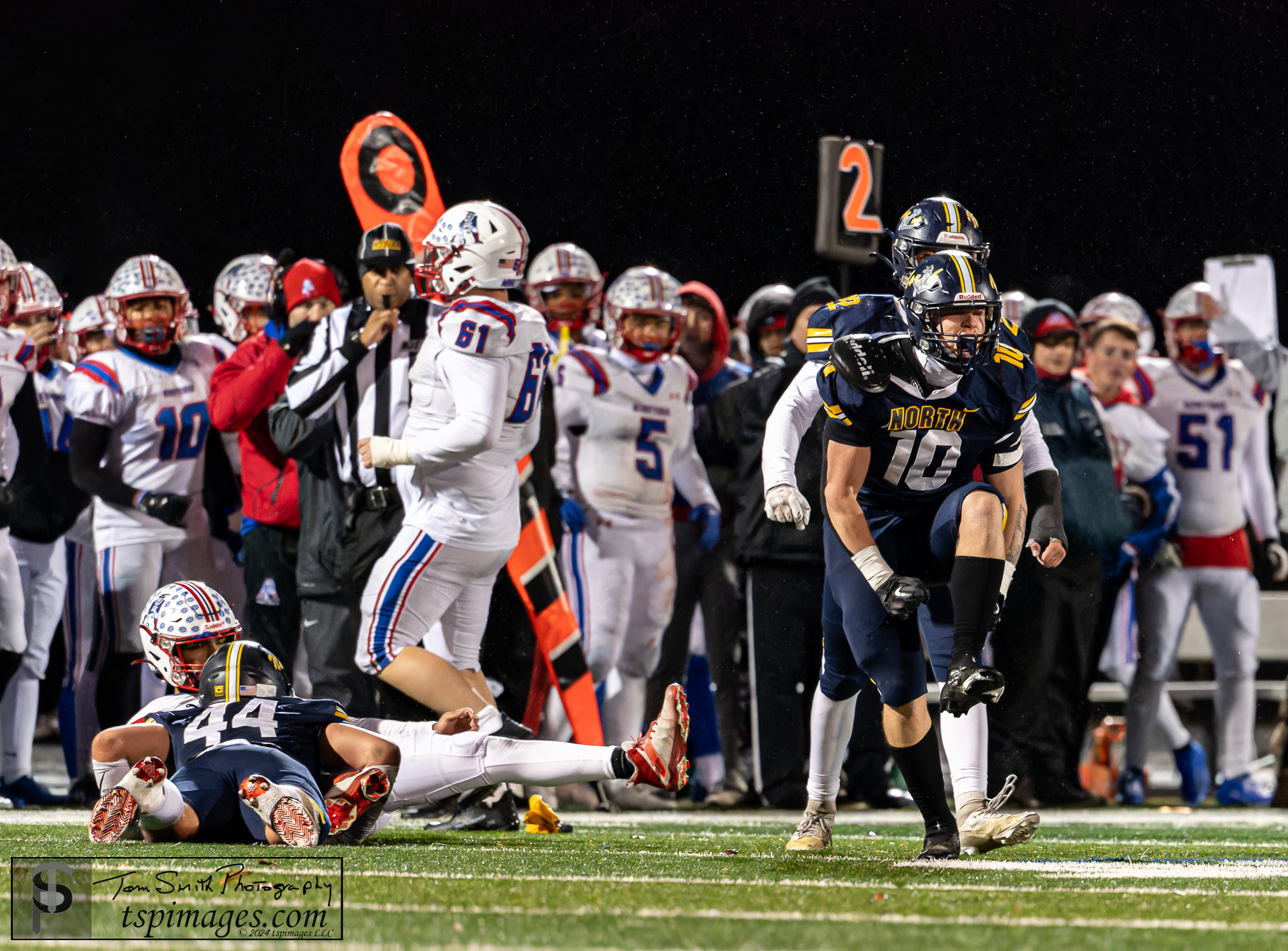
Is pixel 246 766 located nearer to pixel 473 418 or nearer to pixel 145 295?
pixel 473 418

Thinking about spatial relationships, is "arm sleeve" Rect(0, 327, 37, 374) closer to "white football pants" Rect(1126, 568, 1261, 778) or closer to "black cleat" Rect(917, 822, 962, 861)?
"black cleat" Rect(917, 822, 962, 861)

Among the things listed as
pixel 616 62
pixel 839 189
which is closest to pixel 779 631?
pixel 839 189

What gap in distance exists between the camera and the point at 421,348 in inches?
194

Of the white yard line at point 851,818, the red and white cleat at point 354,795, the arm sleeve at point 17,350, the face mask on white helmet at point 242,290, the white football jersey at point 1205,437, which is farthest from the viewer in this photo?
the white football jersey at point 1205,437

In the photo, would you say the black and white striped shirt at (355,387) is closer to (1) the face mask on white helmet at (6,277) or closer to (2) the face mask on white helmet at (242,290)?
(2) the face mask on white helmet at (242,290)

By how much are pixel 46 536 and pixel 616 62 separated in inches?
116

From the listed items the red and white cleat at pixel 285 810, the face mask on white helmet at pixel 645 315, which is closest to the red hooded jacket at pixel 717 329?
the face mask on white helmet at pixel 645 315

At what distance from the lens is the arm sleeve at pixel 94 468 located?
19.7 ft

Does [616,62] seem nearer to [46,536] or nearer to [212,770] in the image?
[46,536]

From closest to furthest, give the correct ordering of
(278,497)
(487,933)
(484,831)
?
(487,933) < (484,831) < (278,497)

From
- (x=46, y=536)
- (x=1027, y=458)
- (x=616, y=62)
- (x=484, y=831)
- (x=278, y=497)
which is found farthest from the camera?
(x=616, y=62)

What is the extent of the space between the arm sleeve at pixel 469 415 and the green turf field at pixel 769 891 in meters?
1.01

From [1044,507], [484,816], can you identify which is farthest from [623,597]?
[1044,507]

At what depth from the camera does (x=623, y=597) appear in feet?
20.3
